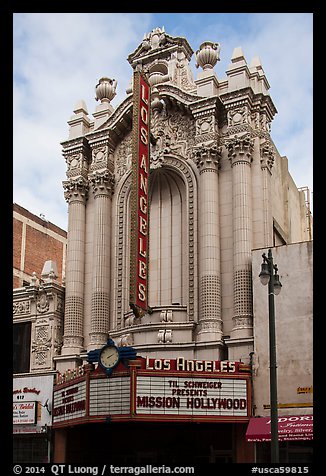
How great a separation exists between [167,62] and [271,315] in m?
19.1

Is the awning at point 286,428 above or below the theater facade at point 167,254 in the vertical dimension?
below

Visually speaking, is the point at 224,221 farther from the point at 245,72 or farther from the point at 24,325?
the point at 24,325

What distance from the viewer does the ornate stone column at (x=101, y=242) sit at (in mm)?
30391

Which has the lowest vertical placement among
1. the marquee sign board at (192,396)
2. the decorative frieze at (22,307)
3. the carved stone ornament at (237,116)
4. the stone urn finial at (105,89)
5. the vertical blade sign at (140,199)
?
the marquee sign board at (192,396)

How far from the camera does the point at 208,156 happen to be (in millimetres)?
29672

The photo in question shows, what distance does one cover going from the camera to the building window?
32062 mm

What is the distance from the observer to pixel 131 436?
28109 millimetres

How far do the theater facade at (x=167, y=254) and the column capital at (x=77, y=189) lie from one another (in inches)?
2.7

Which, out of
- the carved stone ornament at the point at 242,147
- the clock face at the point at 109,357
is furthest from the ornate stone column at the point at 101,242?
the carved stone ornament at the point at 242,147

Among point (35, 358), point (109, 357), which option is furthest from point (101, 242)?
point (109, 357)

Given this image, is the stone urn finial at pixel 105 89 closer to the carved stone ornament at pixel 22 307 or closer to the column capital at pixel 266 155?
the column capital at pixel 266 155

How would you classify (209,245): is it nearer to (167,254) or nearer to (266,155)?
(167,254)

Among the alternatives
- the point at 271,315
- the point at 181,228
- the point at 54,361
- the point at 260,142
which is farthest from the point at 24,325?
the point at 271,315

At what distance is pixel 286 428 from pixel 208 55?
55.8 ft
